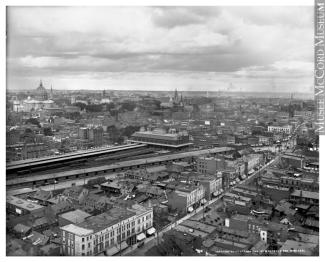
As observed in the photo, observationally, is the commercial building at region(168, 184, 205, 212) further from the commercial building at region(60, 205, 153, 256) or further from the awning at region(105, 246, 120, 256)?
the awning at region(105, 246, 120, 256)

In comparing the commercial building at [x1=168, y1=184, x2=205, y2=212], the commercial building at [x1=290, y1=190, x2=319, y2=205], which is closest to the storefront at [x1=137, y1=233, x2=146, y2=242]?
the commercial building at [x1=168, y1=184, x2=205, y2=212]

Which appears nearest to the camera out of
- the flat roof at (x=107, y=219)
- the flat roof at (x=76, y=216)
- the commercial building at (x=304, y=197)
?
the flat roof at (x=107, y=219)

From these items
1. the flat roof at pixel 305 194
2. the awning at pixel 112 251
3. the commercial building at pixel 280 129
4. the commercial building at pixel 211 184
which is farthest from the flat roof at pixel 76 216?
the commercial building at pixel 280 129

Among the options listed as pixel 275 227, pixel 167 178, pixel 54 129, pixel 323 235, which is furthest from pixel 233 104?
pixel 323 235

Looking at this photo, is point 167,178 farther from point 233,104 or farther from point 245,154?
point 233,104

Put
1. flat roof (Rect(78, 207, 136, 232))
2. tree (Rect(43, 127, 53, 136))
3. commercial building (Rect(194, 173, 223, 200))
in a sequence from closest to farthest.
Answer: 1. flat roof (Rect(78, 207, 136, 232))
2. commercial building (Rect(194, 173, 223, 200))
3. tree (Rect(43, 127, 53, 136))

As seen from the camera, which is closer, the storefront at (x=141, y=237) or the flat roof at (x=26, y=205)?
the storefront at (x=141, y=237)

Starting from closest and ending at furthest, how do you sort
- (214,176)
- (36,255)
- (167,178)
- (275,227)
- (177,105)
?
(36,255) < (275,227) < (214,176) < (167,178) < (177,105)

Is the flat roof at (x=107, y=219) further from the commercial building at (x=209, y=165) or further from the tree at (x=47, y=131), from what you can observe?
the tree at (x=47, y=131)

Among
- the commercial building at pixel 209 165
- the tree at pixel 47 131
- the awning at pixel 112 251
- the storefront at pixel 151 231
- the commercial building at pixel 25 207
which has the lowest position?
the awning at pixel 112 251
